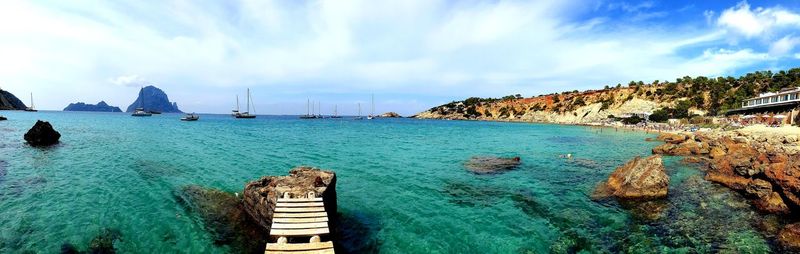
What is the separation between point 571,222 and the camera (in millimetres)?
15516

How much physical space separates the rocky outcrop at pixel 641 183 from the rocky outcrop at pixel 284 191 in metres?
13.9

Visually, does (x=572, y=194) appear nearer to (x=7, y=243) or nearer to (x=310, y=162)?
(x=310, y=162)

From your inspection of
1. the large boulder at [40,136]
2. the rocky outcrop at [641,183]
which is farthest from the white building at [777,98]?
the large boulder at [40,136]

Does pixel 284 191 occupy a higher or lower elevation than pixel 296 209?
higher

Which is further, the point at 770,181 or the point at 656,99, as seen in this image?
the point at 656,99

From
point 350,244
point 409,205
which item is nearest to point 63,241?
point 350,244

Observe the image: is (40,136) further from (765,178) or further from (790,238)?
(765,178)

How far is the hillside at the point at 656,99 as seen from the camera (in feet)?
340

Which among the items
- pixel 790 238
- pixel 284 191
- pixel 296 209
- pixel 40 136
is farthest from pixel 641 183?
pixel 40 136

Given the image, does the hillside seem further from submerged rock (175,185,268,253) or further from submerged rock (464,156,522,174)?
submerged rock (175,185,268,253)

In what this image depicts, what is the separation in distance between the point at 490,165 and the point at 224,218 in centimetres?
2035

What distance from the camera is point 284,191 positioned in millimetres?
13617

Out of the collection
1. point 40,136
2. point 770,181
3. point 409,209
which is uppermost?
point 40,136

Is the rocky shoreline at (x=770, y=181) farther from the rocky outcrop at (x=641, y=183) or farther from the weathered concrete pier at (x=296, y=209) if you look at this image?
the weathered concrete pier at (x=296, y=209)
